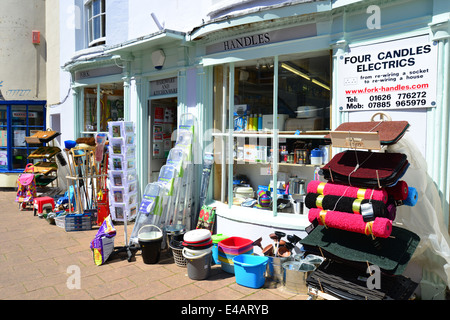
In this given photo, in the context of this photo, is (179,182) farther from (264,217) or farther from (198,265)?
(198,265)

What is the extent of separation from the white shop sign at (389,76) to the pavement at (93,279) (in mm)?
2515

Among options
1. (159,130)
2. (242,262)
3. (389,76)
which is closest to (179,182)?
(242,262)

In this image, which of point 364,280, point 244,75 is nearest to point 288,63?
point 244,75

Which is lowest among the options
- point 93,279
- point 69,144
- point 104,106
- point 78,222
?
point 93,279

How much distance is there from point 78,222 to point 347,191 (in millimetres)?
5395

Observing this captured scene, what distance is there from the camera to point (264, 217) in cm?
535

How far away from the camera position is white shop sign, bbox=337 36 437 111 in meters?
3.97

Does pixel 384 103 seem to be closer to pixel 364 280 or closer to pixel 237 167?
pixel 364 280

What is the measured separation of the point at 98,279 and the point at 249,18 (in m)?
4.17

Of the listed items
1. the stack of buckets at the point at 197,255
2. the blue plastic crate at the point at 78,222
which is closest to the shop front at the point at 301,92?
the stack of buckets at the point at 197,255

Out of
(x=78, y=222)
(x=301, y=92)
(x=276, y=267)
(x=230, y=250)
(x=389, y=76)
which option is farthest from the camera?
(x=78, y=222)

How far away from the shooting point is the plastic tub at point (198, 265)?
4.53 meters

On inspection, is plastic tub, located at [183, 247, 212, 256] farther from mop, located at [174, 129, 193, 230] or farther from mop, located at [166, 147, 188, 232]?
mop, located at [174, 129, 193, 230]

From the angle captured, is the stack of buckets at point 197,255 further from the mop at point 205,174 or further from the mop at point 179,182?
the mop at point 205,174
